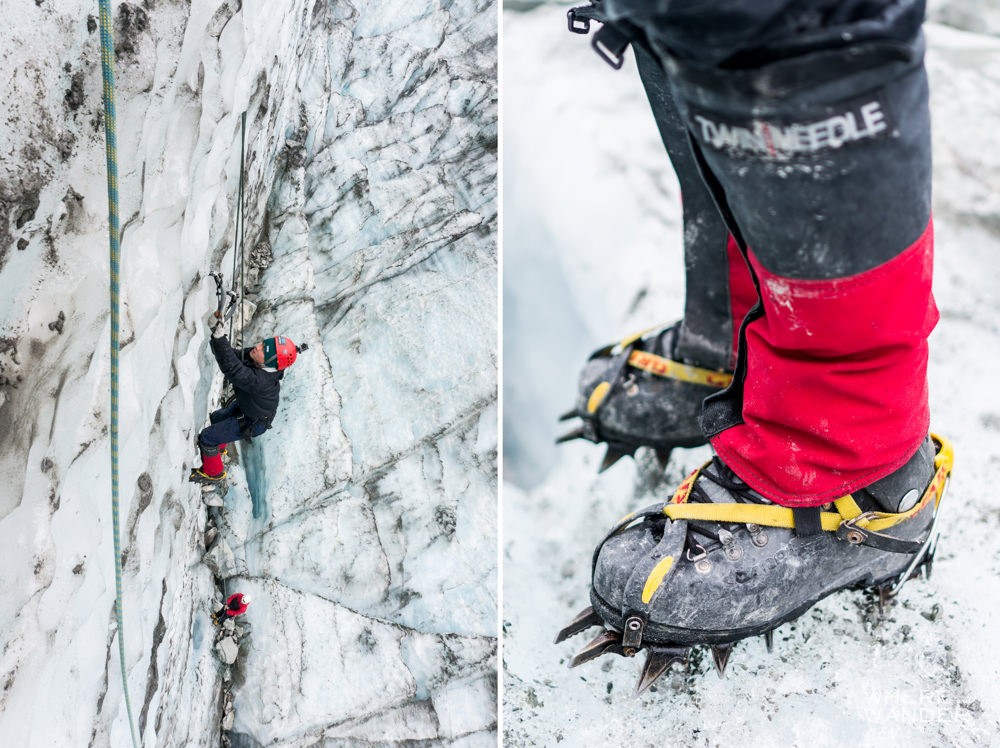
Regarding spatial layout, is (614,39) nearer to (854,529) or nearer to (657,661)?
(854,529)

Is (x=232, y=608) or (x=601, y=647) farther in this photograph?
(x=232, y=608)

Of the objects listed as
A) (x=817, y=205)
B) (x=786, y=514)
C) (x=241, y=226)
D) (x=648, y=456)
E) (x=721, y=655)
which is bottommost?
(x=648, y=456)

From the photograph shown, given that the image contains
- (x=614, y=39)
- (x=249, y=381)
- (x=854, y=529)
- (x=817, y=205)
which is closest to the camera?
(x=817, y=205)

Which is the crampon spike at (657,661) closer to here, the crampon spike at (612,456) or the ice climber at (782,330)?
the ice climber at (782,330)

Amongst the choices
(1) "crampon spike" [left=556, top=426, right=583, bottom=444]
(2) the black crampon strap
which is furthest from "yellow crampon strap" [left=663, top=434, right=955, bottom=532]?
(2) the black crampon strap

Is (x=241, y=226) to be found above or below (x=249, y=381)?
above

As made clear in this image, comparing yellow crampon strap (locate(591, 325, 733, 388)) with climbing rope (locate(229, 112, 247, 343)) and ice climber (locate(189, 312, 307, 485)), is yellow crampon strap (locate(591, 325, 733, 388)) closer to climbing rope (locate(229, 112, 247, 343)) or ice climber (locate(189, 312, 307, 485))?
ice climber (locate(189, 312, 307, 485))

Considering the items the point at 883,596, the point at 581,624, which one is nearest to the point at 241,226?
the point at 581,624

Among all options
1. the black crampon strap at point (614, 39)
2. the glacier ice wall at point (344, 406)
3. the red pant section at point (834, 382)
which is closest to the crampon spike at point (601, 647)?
the red pant section at point (834, 382)
